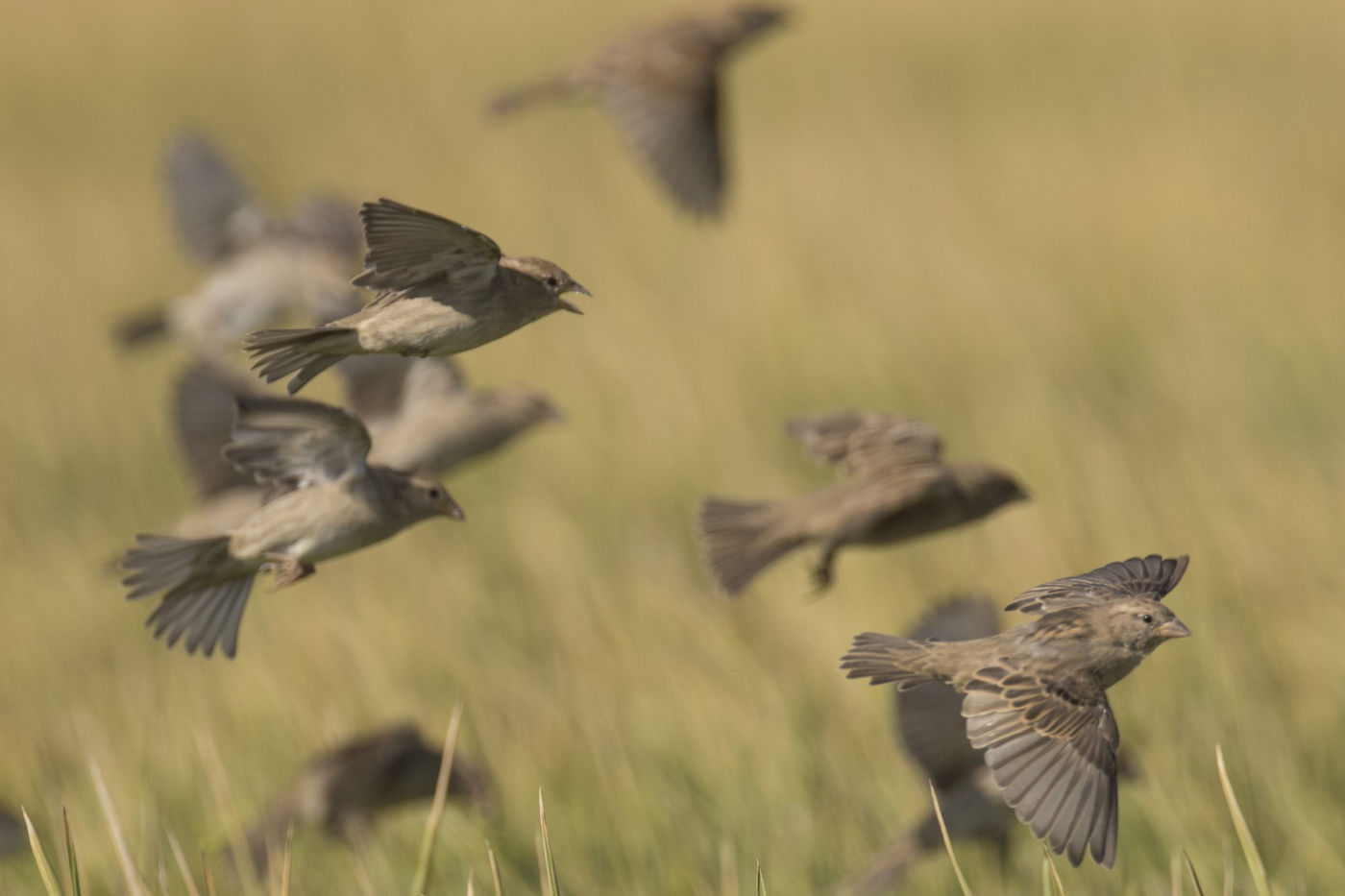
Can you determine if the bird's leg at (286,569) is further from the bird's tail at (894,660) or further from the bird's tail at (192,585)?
the bird's tail at (894,660)

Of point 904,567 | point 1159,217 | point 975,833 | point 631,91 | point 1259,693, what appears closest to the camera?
point 975,833

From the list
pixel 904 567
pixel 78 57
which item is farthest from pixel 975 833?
pixel 78 57

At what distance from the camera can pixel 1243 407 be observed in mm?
9242

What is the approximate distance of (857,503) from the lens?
14.8 ft

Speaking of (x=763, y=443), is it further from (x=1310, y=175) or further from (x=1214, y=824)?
(x=1310, y=175)

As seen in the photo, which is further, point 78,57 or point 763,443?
point 78,57

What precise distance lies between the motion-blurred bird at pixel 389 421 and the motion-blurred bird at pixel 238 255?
0.89 metres

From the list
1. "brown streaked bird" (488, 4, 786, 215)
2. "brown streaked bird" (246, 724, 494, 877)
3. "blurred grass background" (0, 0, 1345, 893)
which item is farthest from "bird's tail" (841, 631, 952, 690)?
"brown streaked bird" (488, 4, 786, 215)

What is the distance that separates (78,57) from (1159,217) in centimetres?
1312

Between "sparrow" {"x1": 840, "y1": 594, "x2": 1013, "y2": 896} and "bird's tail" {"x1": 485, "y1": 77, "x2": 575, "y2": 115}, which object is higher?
"bird's tail" {"x1": 485, "y1": 77, "x2": 575, "y2": 115}

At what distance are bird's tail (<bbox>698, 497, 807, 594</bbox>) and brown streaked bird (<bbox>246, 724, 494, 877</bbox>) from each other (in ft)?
3.16

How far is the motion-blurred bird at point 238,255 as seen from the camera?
7730 mm

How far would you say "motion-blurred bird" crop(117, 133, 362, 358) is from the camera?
25.4 ft

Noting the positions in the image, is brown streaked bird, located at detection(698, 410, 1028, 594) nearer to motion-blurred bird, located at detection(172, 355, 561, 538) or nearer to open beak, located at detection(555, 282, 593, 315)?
motion-blurred bird, located at detection(172, 355, 561, 538)
